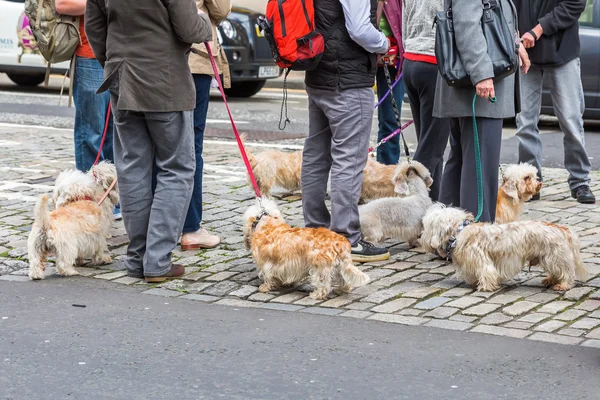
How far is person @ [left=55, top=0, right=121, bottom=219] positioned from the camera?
278 inches

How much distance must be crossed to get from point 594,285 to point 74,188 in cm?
311

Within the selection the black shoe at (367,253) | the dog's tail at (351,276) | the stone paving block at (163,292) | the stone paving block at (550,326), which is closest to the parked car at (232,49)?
the black shoe at (367,253)

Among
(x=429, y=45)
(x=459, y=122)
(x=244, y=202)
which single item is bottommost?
(x=244, y=202)

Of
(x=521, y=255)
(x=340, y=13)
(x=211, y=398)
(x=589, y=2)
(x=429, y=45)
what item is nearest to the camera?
(x=211, y=398)

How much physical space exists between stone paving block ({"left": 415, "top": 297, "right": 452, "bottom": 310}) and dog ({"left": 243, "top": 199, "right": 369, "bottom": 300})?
0.31m

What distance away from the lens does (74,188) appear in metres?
6.23

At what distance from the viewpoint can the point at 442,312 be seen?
5.25 m

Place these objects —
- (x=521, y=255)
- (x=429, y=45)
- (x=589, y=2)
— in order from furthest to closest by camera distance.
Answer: (x=589, y=2)
(x=429, y=45)
(x=521, y=255)

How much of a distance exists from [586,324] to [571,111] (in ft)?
11.9

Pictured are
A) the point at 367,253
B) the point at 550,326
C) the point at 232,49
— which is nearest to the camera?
the point at 550,326

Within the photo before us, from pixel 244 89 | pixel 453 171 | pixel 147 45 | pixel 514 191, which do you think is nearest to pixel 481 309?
pixel 453 171

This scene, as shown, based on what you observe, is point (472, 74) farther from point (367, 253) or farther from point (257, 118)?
point (257, 118)

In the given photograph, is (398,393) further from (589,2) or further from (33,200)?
(589,2)

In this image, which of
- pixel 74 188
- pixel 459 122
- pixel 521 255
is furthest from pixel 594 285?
pixel 74 188
